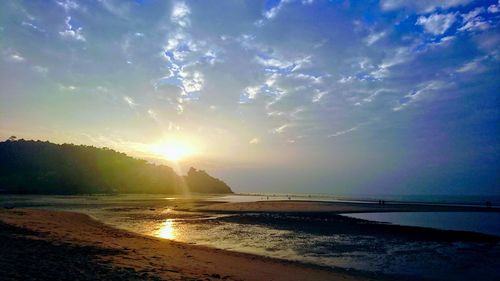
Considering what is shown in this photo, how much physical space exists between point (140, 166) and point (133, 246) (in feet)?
565

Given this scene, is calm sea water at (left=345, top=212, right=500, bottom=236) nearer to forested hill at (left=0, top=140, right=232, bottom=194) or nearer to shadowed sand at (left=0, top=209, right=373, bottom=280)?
shadowed sand at (left=0, top=209, right=373, bottom=280)

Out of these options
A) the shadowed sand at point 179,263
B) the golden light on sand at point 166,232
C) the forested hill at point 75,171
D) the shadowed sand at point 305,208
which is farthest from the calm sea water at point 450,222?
the forested hill at point 75,171

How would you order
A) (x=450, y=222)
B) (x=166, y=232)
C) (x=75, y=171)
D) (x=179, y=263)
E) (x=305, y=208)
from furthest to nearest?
1. (x=75, y=171)
2. (x=305, y=208)
3. (x=450, y=222)
4. (x=166, y=232)
5. (x=179, y=263)

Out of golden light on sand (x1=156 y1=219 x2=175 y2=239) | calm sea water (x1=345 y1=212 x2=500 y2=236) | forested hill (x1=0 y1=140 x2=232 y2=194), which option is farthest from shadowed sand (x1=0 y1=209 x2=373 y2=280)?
forested hill (x1=0 y1=140 x2=232 y2=194)

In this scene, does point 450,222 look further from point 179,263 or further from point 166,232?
point 179,263

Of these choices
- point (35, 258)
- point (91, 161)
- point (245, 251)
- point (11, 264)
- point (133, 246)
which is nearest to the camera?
point (11, 264)

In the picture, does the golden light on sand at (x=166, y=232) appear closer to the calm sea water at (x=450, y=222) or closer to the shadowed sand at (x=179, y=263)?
the shadowed sand at (x=179, y=263)

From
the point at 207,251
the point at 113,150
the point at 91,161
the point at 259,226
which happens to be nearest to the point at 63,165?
the point at 91,161

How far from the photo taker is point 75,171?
147625 millimetres

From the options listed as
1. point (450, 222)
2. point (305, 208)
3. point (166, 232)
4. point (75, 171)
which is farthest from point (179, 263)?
point (75, 171)

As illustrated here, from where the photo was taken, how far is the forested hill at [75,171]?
433 ft

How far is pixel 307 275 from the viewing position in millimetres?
16266

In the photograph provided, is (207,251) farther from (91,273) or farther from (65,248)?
(91,273)

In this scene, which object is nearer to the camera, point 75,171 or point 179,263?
point 179,263
